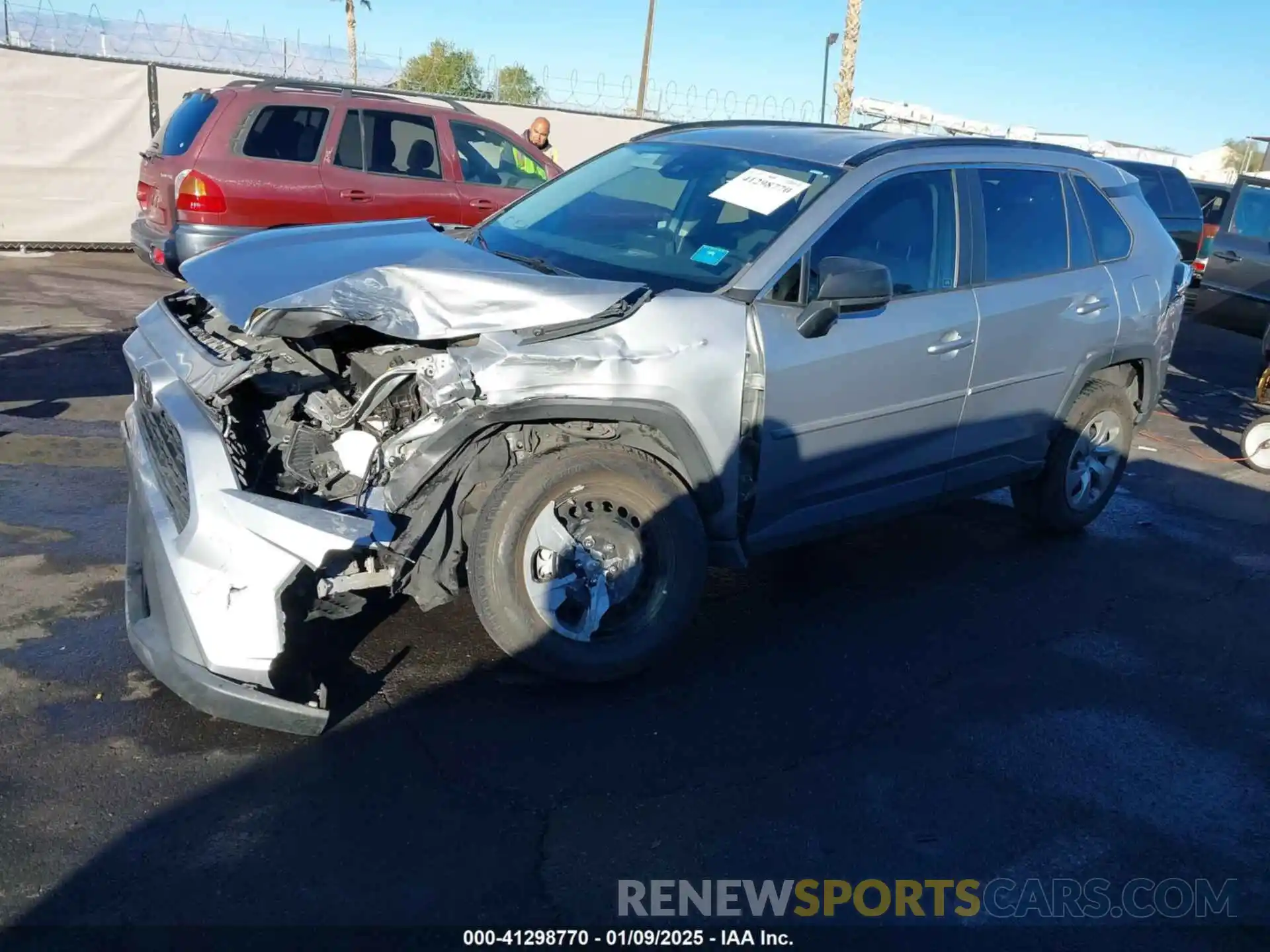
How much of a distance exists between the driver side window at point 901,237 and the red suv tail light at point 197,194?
270 inches

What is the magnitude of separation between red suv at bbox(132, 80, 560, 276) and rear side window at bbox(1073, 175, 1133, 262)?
5.18 m

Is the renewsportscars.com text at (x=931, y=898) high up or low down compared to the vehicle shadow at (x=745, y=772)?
down

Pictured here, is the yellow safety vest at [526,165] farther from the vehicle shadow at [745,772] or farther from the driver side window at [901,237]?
the vehicle shadow at [745,772]

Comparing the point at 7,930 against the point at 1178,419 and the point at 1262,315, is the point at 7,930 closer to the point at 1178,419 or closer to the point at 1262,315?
the point at 1178,419

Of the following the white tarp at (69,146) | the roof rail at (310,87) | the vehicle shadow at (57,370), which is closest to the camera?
the vehicle shadow at (57,370)

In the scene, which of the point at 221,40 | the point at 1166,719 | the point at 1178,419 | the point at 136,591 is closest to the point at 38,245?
the point at 221,40

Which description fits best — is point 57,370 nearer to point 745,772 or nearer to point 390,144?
point 390,144

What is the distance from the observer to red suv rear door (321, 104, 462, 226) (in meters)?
10.3

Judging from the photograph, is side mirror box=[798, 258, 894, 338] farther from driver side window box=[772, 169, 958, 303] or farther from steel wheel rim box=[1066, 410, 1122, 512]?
steel wheel rim box=[1066, 410, 1122, 512]

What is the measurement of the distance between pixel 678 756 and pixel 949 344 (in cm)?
220

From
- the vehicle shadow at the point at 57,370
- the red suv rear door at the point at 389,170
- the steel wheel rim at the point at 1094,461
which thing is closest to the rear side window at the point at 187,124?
the red suv rear door at the point at 389,170

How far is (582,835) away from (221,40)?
19.5 metres

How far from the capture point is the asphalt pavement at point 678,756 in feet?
9.85

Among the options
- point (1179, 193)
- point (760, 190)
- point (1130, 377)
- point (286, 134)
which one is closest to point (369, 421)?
point (760, 190)
